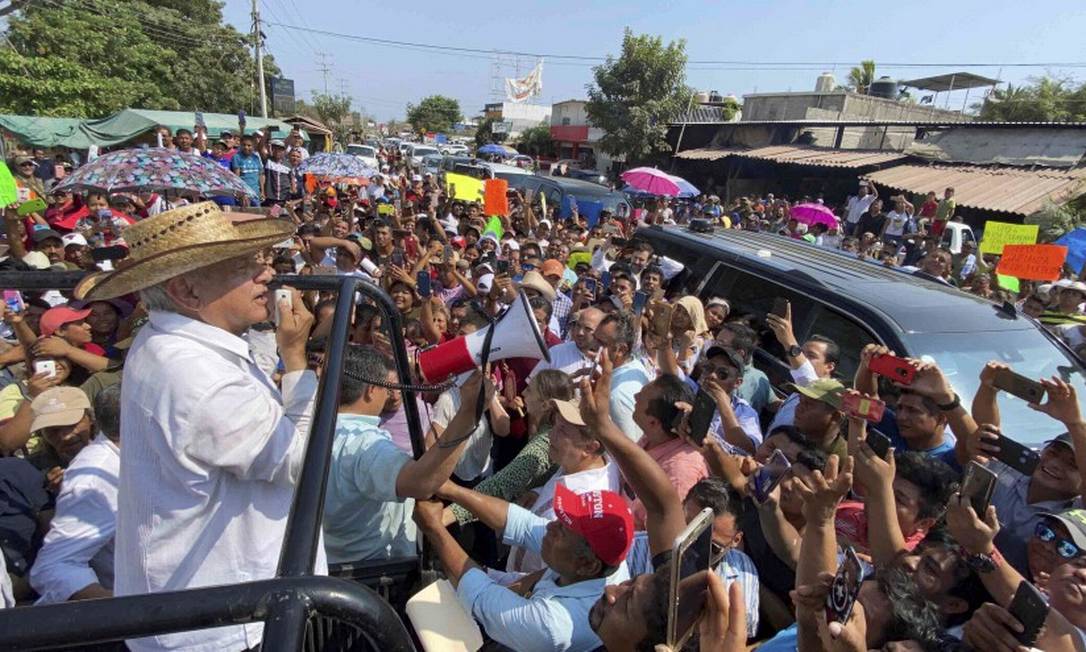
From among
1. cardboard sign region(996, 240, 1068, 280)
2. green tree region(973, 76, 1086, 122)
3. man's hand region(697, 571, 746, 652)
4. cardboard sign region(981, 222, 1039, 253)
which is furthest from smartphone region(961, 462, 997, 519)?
green tree region(973, 76, 1086, 122)

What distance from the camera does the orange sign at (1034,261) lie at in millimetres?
4988

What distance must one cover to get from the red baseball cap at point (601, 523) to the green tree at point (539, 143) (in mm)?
40885

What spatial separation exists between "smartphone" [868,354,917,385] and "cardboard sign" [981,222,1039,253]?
4.43m

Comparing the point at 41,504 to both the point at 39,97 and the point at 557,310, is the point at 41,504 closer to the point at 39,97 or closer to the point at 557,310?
the point at 557,310

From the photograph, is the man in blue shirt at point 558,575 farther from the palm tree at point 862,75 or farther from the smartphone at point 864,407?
the palm tree at point 862,75

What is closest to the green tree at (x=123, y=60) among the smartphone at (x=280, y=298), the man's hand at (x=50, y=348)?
the man's hand at (x=50, y=348)

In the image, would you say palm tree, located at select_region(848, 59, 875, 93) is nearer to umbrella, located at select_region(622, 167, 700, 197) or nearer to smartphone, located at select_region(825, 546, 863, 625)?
umbrella, located at select_region(622, 167, 700, 197)

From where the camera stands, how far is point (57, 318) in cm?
382

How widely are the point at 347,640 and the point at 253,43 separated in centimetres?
3833

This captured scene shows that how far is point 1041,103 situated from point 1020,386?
33255 mm

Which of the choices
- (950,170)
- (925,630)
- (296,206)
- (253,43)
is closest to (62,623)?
(925,630)

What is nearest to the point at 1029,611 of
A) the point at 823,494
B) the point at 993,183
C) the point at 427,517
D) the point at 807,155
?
the point at 823,494

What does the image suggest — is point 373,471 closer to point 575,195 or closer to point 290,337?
point 290,337

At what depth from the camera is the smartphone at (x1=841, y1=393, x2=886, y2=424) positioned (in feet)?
7.48
